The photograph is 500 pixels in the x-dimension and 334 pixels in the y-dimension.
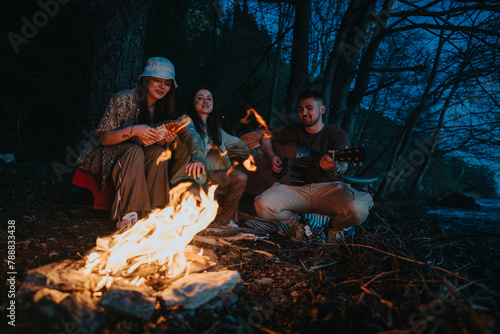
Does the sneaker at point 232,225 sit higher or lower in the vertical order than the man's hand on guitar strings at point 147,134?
lower

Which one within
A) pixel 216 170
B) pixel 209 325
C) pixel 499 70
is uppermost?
pixel 499 70

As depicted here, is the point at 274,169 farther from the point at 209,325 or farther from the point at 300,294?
the point at 209,325

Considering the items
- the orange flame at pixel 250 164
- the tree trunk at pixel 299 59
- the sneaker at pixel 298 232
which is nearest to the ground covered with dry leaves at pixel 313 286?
the sneaker at pixel 298 232

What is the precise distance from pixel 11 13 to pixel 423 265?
10234 mm

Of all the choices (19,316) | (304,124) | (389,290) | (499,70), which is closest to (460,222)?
(499,70)

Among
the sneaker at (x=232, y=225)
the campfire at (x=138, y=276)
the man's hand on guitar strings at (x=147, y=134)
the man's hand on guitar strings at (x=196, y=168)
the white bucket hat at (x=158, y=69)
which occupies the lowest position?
the sneaker at (x=232, y=225)

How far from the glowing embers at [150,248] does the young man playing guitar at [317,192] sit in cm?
120

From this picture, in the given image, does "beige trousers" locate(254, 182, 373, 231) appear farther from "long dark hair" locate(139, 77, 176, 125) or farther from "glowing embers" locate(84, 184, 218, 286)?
"long dark hair" locate(139, 77, 176, 125)

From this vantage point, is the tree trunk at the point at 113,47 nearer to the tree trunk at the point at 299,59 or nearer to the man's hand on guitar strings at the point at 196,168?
the man's hand on guitar strings at the point at 196,168

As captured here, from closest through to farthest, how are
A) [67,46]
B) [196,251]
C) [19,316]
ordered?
[19,316] < [196,251] < [67,46]

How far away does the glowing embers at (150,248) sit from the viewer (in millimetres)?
2160

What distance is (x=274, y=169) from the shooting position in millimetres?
4188

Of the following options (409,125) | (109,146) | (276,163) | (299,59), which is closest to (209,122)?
(276,163)

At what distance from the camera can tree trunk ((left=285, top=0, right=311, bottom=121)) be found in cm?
538
